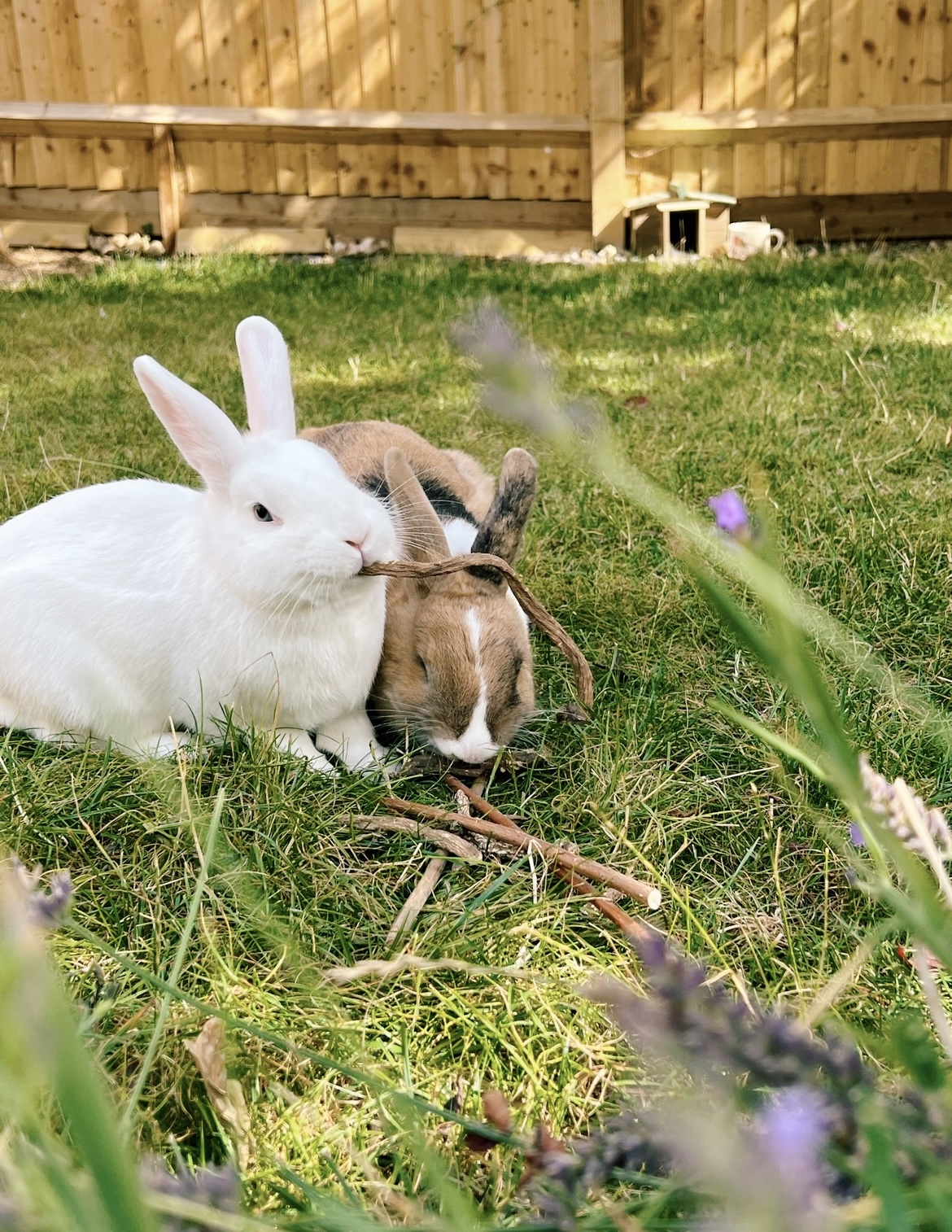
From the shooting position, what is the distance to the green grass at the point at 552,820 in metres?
1.47

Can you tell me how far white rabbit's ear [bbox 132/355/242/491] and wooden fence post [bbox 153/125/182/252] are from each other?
7.28 m

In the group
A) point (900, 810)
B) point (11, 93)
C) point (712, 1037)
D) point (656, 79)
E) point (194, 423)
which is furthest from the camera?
point (11, 93)

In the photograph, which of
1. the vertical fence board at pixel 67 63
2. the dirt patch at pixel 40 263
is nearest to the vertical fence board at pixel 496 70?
the dirt patch at pixel 40 263

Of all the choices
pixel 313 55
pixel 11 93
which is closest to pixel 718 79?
pixel 313 55

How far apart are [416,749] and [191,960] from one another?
745mm

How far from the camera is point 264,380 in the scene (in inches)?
90.0

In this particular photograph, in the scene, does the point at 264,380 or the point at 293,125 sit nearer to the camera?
the point at 264,380

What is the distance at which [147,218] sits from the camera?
9062 millimetres

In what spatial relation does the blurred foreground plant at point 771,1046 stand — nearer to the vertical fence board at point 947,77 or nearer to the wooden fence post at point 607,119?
the wooden fence post at point 607,119

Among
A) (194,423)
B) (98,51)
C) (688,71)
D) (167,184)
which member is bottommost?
(194,423)

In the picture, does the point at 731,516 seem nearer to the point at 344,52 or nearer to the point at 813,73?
the point at 813,73

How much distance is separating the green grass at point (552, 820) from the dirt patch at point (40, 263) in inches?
151

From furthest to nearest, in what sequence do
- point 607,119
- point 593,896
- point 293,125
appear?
point 293,125 → point 607,119 → point 593,896

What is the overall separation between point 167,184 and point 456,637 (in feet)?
24.6
